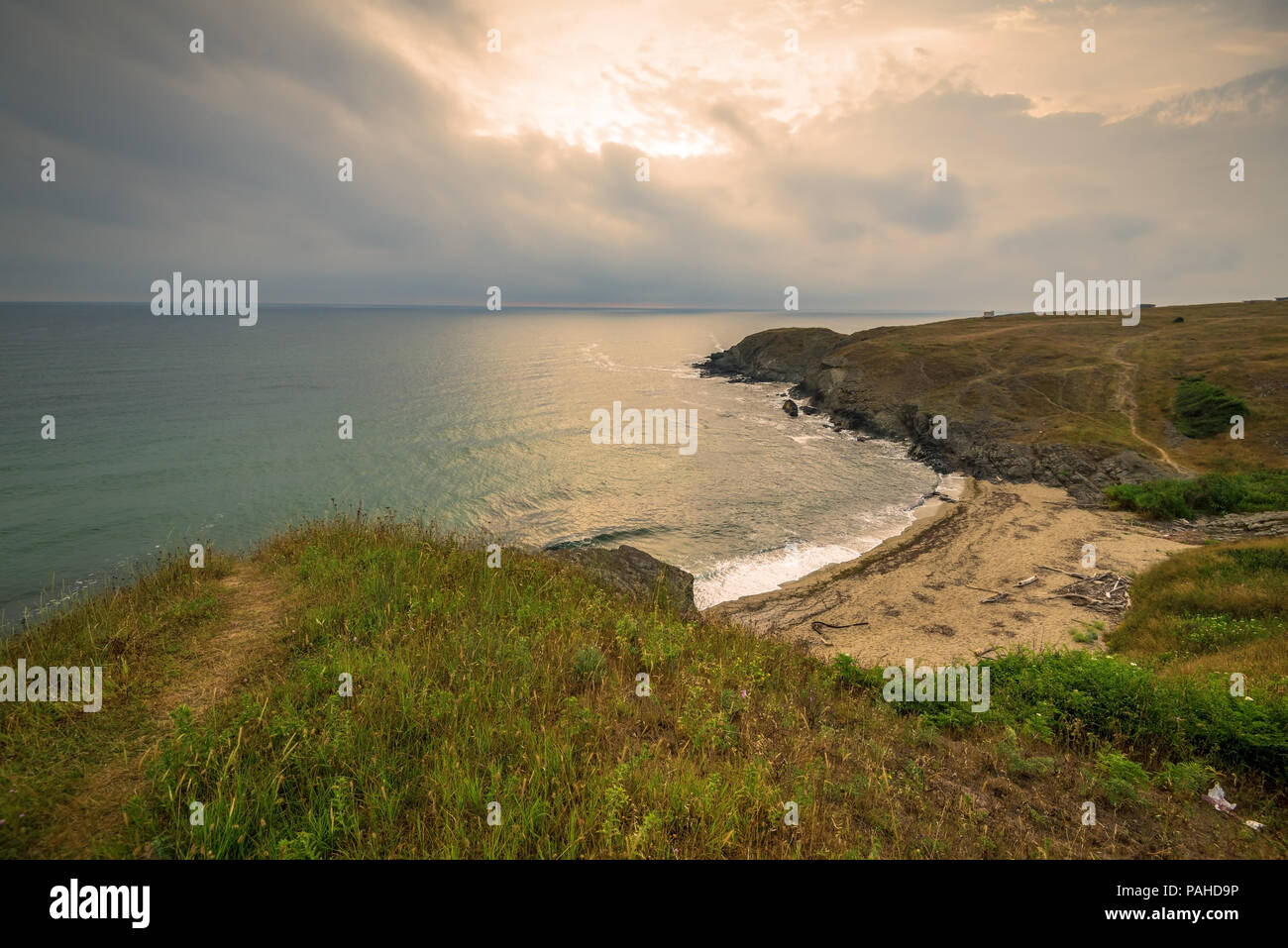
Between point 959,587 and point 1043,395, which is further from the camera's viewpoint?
point 1043,395

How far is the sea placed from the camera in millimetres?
26547

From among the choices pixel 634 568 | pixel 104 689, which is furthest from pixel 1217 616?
pixel 104 689

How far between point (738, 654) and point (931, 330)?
110m

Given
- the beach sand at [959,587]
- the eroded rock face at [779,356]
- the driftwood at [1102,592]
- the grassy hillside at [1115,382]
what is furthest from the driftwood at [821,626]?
the eroded rock face at [779,356]

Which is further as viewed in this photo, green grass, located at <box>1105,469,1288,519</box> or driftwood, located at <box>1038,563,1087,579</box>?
green grass, located at <box>1105,469,1288,519</box>

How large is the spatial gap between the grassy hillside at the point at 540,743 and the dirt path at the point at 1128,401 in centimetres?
4023

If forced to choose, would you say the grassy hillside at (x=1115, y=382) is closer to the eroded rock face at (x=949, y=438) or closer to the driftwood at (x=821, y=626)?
the eroded rock face at (x=949, y=438)

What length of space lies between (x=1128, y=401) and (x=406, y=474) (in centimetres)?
6655

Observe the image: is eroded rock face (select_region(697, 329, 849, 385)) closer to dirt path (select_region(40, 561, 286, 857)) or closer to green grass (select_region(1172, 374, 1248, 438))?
green grass (select_region(1172, 374, 1248, 438))

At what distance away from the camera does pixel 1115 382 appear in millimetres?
52906

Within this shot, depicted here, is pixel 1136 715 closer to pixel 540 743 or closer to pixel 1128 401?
pixel 540 743

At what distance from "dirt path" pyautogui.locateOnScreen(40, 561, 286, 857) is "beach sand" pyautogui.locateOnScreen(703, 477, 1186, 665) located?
10491 millimetres

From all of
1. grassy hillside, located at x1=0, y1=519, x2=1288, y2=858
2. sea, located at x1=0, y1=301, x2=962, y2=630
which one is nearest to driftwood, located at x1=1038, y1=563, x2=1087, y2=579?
sea, located at x1=0, y1=301, x2=962, y2=630
